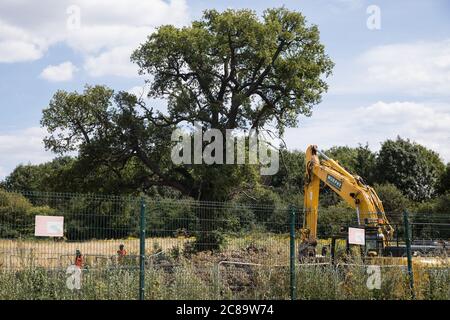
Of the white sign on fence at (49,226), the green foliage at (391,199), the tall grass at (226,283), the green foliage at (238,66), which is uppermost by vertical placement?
the green foliage at (238,66)

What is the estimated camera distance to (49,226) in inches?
409

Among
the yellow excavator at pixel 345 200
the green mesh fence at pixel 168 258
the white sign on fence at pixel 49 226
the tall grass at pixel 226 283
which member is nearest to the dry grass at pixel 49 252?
the green mesh fence at pixel 168 258

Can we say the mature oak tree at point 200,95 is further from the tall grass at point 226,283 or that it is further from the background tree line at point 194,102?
the tall grass at point 226,283

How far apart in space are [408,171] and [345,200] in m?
36.9

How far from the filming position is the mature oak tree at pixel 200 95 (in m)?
34.7

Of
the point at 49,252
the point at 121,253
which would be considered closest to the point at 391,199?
the point at 121,253

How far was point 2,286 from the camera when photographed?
35.8ft

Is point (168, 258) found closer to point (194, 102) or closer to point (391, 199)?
point (194, 102)

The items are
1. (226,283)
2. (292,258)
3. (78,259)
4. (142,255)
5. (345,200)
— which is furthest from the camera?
(345,200)

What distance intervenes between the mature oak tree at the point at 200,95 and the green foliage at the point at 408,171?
2181 cm

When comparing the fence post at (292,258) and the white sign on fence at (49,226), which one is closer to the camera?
the white sign on fence at (49,226)
